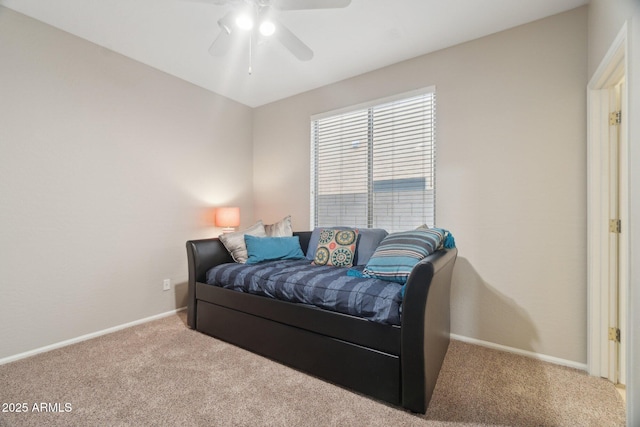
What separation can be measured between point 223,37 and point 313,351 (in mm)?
2199

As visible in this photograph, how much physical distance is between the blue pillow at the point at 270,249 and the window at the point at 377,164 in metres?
0.62

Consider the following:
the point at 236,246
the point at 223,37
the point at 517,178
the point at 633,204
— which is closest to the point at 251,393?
the point at 236,246

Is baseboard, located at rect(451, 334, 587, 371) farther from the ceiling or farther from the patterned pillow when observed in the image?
the ceiling

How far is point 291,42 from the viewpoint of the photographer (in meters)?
1.93

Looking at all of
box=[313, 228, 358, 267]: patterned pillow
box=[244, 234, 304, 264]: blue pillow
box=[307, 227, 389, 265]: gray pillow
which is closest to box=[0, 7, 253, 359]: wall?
box=[244, 234, 304, 264]: blue pillow

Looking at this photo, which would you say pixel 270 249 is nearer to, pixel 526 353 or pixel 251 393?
pixel 251 393

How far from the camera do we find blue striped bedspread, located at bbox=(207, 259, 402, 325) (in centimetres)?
166

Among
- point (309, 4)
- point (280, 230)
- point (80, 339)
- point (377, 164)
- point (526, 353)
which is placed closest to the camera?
point (309, 4)

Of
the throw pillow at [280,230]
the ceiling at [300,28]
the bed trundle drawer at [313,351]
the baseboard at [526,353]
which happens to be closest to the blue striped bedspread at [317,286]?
the bed trundle drawer at [313,351]

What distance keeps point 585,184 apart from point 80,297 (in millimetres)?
4057

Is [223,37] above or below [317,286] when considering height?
above

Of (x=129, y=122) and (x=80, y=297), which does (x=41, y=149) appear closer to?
(x=129, y=122)

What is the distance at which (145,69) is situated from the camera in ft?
9.33

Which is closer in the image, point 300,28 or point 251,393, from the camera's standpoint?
point 251,393
